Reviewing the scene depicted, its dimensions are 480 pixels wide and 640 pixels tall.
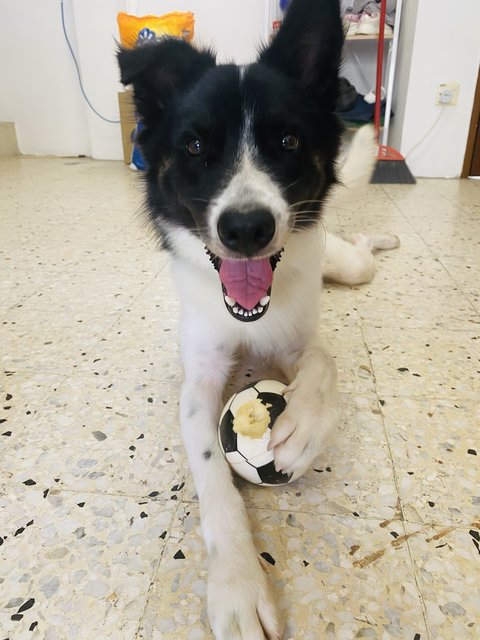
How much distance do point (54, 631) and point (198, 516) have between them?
0.36 metres

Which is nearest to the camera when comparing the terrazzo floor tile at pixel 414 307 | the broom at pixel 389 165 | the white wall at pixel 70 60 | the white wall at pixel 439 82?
the terrazzo floor tile at pixel 414 307

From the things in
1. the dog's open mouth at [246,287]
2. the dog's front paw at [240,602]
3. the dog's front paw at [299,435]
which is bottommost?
the dog's front paw at [240,602]

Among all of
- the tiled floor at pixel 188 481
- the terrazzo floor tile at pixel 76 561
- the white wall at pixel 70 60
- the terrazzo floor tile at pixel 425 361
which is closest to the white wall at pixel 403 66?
the white wall at pixel 70 60

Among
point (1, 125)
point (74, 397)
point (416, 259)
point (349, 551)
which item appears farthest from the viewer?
point (1, 125)

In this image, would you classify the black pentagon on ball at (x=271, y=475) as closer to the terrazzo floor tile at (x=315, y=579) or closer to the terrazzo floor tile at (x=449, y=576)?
the terrazzo floor tile at (x=315, y=579)

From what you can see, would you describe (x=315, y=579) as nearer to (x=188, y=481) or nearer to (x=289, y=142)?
(x=188, y=481)

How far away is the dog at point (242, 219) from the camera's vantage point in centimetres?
113

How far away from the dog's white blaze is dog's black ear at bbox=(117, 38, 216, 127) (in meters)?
0.35

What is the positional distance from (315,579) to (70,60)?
23.0 ft

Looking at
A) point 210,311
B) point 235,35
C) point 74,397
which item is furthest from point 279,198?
point 235,35

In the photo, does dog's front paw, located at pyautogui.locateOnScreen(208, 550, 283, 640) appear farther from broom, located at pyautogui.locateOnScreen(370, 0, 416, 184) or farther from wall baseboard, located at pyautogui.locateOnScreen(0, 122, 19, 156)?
wall baseboard, located at pyautogui.locateOnScreen(0, 122, 19, 156)

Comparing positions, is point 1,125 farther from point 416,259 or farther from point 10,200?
point 416,259

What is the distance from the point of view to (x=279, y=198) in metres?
1.24

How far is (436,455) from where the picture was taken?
1.27 m
